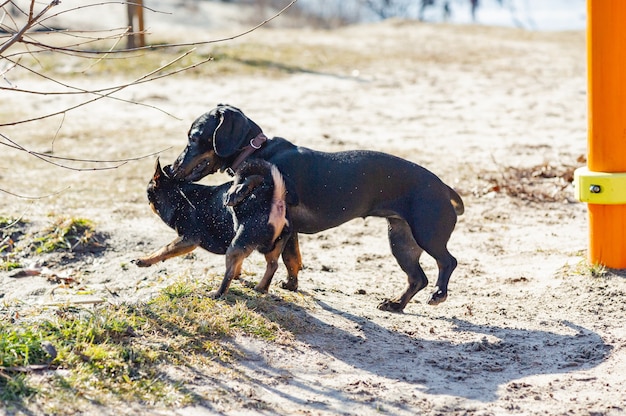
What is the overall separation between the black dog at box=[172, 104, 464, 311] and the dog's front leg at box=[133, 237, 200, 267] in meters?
0.49

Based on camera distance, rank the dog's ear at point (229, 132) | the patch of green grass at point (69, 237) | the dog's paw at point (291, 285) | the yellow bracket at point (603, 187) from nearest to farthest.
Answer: the dog's ear at point (229, 132) < the dog's paw at point (291, 285) < the yellow bracket at point (603, 187) < the patch of green grass at point (69, 237)

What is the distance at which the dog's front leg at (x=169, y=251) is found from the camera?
20.5 feet

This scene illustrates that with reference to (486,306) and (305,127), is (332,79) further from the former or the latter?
(486,306)

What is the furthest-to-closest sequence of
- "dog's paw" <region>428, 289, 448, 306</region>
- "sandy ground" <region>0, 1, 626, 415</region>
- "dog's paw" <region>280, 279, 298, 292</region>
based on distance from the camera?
"dog's paw" <region>280, 279, 298, 292</region>, "dog's paw" <region>428, 289, 448, 306</region>, "sandy ground" <region>0, 1, 626, 415</region>

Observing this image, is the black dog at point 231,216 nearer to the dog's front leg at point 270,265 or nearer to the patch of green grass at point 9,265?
the dog's front leg at point 270,265

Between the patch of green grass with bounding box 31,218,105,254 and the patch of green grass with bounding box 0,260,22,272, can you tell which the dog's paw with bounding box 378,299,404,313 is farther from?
the patch of green grass with bounding box 0,260,22,272

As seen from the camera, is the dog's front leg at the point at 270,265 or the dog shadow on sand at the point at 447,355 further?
the dog's front leg at the point at 270,265

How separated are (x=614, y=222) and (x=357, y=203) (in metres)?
1.79

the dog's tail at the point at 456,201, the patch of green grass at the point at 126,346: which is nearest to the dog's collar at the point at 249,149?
the patch of green grass at the point at 126,346

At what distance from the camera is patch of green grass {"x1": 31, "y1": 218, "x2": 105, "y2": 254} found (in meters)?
7.51

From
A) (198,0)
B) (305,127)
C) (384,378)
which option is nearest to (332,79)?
(305,127)

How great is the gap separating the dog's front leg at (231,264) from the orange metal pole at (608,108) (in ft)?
7.94

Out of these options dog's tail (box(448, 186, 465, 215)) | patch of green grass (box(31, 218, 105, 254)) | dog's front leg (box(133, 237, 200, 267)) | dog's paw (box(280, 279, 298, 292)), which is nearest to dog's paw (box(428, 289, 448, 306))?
dog's tail (box(448, 186, 465, 215))

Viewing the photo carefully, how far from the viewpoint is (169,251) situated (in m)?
6.28
